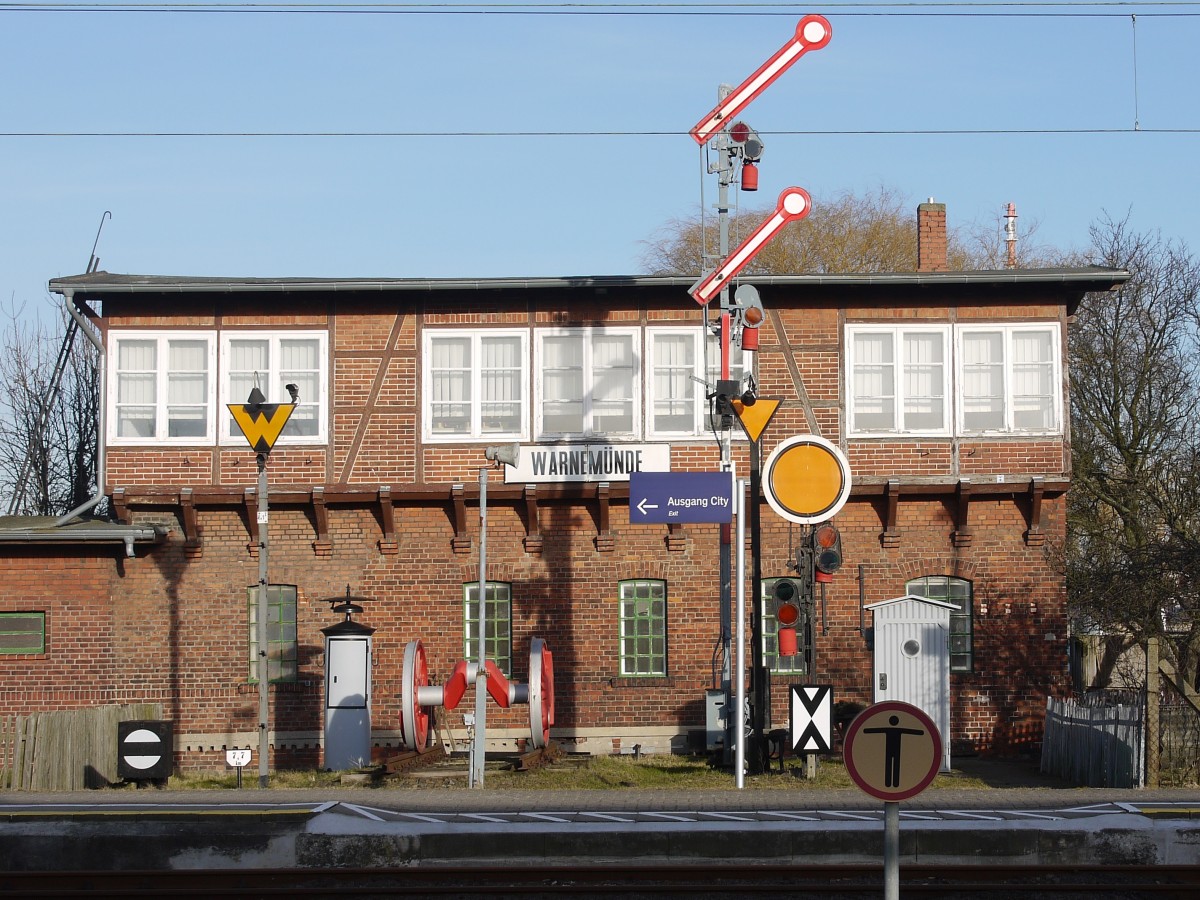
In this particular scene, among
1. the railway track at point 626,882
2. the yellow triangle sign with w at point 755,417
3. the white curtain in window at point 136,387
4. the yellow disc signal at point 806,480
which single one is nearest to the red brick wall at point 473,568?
the white curtain in window at point 136,387

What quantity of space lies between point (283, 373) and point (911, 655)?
422 inches

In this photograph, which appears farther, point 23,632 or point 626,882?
point 23,632

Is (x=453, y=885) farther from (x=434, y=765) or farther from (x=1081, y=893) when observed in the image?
(x=434, y=765)

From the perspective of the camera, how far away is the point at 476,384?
2298cm

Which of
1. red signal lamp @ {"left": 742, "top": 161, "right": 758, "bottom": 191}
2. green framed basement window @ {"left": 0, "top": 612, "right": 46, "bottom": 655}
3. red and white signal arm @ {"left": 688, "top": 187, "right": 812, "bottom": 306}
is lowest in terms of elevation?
green framed basement window @ {"left": 0, "top": 612, "right": 46, "bottom": 655}

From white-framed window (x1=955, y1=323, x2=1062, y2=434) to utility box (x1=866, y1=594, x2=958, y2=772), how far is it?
3624mm

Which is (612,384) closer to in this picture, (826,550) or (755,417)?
(755,417)

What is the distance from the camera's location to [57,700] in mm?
22672

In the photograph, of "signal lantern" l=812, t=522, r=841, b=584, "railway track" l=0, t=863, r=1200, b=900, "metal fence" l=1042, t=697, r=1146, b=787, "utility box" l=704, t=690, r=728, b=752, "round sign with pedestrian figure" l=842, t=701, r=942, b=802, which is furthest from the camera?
"utility box" l=704, t=690, r=728, b=752

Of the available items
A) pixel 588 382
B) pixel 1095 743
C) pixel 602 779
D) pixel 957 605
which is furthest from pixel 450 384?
pixel 1095 743

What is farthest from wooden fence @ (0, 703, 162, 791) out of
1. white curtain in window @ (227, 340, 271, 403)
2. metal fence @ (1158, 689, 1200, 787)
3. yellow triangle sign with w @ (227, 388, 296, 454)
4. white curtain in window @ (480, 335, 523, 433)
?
metal fence @ (1158, 689, 1200, 787)

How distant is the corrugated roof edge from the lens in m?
22.3

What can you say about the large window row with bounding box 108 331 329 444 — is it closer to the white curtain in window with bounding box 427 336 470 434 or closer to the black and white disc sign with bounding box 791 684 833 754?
the white curtain in window with bounding box 427 336 470 434

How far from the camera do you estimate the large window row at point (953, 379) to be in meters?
22.8
